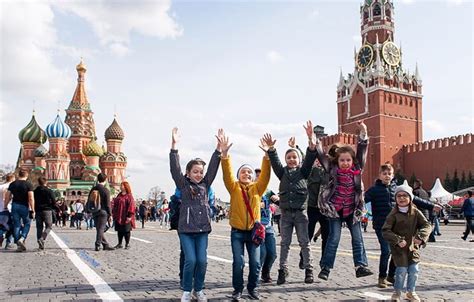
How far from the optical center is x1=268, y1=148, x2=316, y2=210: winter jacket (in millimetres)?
6092

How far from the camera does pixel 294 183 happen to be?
20.2 feet

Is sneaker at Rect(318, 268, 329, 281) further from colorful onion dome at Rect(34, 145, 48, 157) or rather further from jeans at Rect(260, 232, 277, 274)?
colorful onion dome at Rect(34, 145, 48, 157)

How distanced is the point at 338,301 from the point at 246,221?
1.24m

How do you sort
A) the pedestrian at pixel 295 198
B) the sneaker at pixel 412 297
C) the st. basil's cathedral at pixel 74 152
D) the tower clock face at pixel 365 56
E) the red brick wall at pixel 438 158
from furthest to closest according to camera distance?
the tower clock face at pixel 365 56 → the st. basil's cathedral at pixel 74 152 → the red brick wall at pixel 438 158 → the pedestrian at pixel 295 198 → the sneaker at pixel 412 297

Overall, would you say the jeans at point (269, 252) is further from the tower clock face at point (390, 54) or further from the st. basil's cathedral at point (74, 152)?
the tower clock face at point (390, 54)

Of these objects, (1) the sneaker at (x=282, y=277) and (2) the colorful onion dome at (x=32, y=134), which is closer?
(1) the sneaker at (x=282, y=277)

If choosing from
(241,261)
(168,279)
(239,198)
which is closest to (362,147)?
(239,198)

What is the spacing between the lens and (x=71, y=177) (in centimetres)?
7038

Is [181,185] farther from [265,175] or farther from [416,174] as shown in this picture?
[416,174]

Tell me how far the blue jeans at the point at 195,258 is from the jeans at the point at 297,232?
4.48ft

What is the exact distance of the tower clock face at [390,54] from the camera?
253 feet

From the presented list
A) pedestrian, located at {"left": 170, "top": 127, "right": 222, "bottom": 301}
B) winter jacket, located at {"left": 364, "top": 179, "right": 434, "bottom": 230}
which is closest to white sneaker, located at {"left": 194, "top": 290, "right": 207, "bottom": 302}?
pedestrian, located at {"left": 170, "top": 127, "right": 222, "bottom": 301}

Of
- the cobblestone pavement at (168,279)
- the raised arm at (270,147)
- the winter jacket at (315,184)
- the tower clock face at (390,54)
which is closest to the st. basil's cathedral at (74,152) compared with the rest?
the tower clock face at (390,54)

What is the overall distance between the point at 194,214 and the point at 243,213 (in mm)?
552
